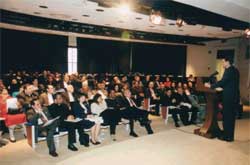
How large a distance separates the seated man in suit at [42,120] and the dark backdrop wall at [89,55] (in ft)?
21.7

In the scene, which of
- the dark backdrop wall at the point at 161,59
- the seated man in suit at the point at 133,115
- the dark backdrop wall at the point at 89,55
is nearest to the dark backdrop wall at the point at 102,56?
the dark backdrop wall at the point at 89,55

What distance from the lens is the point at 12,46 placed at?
36.4 feet

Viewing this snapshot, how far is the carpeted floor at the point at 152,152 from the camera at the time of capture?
390 cm

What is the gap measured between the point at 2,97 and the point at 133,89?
13.1 feet

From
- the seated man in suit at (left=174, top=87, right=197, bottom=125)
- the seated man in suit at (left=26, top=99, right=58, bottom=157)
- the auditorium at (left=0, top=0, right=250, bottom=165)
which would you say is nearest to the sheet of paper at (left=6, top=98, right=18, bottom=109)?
the auditorium at (left=0, top=0, right=250, bottom=165)

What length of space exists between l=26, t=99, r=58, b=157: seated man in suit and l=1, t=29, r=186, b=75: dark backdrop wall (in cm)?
662

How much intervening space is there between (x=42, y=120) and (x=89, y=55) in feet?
28.5

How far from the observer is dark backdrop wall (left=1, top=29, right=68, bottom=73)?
10.9m

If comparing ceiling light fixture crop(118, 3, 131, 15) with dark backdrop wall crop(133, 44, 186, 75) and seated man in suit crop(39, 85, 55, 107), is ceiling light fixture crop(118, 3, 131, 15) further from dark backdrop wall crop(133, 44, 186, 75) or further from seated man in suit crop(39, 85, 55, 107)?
dark backdrop wall crop(133, 44, 186, 75)


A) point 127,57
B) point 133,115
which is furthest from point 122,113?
point 127,57

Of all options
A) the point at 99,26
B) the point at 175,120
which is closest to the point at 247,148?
the point at 175,120

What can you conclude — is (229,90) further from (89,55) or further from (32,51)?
(89,55)

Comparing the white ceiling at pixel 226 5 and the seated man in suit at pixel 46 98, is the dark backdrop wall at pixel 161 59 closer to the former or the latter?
the seated man in suit at pixel 46 98

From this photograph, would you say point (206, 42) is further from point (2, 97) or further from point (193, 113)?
point (2, 97)
